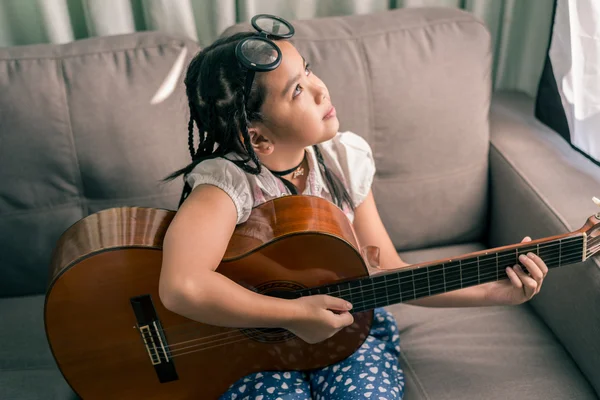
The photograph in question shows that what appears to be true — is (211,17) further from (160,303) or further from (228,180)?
(160,303)

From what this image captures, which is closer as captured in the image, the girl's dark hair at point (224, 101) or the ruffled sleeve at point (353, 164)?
the girl's dark hair at point (224, 101)

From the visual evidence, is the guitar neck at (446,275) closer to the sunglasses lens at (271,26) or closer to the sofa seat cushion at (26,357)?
the sunglasses lens at (271,26)

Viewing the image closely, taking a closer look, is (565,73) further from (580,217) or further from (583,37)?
(580,217)

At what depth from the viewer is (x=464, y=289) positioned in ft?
4.30

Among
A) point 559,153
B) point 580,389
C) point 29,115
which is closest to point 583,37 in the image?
point 559,153

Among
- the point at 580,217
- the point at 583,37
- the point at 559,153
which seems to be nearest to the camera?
the point at 580,217

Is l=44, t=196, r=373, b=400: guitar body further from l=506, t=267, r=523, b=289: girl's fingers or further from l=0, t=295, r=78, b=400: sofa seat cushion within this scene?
l=506, t=267, r=523, b=289: girl's fingers

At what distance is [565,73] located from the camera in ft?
5.06

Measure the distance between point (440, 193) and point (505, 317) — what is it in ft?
1.10

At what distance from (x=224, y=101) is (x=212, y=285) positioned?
31cm

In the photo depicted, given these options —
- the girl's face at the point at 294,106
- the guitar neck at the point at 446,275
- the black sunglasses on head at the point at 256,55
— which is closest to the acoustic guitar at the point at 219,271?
the guitar neck at the point at 446,275

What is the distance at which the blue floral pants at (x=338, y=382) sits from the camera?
1.20m

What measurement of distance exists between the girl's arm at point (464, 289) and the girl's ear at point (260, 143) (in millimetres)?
289

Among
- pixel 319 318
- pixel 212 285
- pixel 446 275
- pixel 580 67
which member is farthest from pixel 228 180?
pixel 580 67
